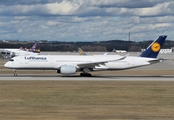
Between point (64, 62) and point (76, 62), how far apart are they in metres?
1.44

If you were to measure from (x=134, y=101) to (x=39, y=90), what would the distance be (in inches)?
340

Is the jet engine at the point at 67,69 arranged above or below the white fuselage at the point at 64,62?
below

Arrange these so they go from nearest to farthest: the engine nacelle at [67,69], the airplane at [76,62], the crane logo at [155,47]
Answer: the engine nacelle at [67,69] → the airplane at [76,62] → the crane logo at [155,47]

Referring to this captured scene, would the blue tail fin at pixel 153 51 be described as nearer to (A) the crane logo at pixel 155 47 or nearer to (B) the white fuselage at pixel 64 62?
(A) the crane logo at pixel 155 47

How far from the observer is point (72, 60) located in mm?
48656

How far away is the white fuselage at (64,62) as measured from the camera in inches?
1871

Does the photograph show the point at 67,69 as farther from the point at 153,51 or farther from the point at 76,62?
the point at 153,51

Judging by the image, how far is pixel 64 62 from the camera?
48.3m

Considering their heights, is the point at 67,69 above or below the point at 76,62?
below

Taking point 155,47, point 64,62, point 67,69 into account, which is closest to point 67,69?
point 67,69

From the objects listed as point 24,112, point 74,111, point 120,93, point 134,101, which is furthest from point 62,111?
point 120,93

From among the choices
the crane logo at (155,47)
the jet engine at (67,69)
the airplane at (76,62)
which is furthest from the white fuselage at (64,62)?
the crane logo at (155,47)

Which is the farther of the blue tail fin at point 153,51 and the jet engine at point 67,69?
the blue tail fin at point 153,51

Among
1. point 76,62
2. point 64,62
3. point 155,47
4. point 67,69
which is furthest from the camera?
point 155,47
